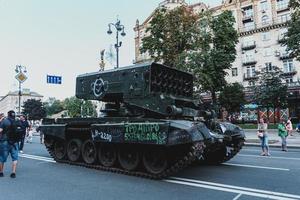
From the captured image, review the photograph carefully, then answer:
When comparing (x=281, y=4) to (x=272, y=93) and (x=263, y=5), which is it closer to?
(x=263, y=5)

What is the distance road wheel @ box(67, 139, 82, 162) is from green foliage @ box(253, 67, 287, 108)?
104 ft

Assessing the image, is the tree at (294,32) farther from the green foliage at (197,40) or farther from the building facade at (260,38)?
the building facade at (260,38)

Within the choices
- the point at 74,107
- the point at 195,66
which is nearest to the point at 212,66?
the point at 195,66

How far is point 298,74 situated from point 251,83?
710 cm

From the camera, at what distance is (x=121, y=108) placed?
11.2 m

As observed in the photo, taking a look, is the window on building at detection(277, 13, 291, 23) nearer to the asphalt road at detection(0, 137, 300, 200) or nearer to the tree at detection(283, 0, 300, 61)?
the tree at detection(283, 0, 300, 61)

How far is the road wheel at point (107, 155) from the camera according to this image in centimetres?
1049

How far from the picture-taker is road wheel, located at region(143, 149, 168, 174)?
353 inches

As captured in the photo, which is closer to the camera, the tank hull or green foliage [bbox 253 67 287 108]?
the tank hull

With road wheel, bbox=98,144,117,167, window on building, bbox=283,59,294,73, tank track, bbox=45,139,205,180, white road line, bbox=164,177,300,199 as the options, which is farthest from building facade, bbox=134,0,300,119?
white road line, bbox=164,177,300,199

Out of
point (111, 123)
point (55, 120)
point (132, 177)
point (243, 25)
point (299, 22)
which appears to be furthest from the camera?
point (243, 25)

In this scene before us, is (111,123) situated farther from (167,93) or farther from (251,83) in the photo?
Result: (251,83)

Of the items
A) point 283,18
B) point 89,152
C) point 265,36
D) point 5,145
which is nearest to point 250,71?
point 265,36

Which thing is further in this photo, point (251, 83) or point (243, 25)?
point (243, 25)
